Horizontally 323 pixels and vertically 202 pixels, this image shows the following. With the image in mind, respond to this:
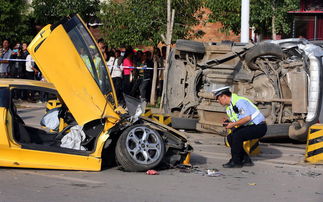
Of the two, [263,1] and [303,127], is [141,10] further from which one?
[303,127]

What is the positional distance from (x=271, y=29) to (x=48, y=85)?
15460 millimetres

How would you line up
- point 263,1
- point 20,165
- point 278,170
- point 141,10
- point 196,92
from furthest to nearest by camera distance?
point 263,1 < point 141,10 < point 196,92 < point 278,170 < point 20,165

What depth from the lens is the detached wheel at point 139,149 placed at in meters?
8.64

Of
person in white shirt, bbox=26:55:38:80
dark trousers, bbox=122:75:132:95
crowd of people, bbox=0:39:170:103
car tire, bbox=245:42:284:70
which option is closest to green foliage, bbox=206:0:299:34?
crowd of people, bbox=0:39:170:103

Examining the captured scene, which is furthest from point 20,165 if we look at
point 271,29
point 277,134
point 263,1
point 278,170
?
point 271,29

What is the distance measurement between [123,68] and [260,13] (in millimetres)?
5548

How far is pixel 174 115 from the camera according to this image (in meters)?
13.5

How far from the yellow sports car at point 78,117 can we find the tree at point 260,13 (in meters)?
13.5

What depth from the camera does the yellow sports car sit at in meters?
8.36

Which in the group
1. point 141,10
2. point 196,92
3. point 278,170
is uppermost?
point 141,10

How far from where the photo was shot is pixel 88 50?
28.6ft

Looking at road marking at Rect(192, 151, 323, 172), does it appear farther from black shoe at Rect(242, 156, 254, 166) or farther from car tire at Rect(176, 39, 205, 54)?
car tire at Rect(176, 39, 205, 54)

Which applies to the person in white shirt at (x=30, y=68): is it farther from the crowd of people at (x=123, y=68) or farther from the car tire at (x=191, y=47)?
the car tire at (x=191, y=47)

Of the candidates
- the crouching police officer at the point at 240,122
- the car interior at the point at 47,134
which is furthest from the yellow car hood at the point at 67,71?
the crouching police officer at the point at 240,122
